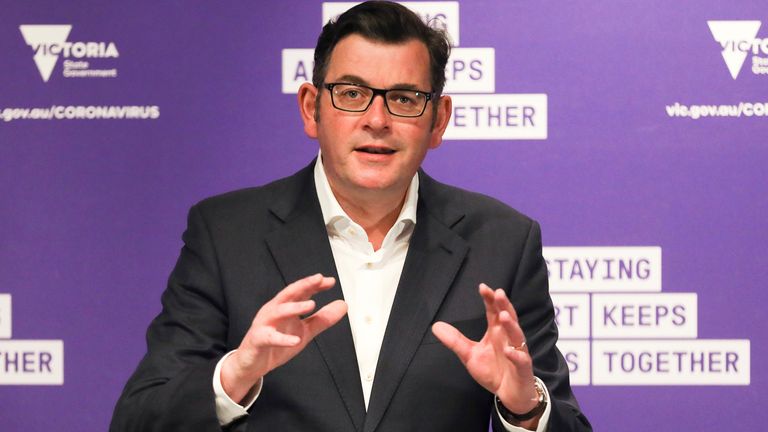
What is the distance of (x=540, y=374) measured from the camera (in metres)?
2.02

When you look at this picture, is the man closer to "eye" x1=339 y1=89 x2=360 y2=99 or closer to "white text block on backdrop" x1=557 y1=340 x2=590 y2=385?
"eye" x1=339 y1=89 x2=360 y2=99

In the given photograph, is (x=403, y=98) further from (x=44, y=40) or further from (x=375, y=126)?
(x=44, y=40)

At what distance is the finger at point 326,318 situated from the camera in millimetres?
1696

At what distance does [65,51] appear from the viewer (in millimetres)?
3268

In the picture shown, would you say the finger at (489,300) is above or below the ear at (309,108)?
below

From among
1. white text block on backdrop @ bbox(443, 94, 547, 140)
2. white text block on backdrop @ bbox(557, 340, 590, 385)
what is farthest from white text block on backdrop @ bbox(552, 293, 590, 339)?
white text block on backdrop @ bbox(443, 94, 547, 140)

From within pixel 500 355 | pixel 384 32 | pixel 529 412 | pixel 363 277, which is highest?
pixel 384 32

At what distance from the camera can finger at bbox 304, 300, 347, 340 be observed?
1696 millimetres

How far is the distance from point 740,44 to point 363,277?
175cm

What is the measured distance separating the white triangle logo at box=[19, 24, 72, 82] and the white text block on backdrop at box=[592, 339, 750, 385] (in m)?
1.98

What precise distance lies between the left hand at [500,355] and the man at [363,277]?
5 cm

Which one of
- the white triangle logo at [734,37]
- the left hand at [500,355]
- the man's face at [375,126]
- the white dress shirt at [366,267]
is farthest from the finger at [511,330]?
the white triangle logo at [734,37]

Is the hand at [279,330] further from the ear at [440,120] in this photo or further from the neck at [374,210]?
the ear at [440,120]

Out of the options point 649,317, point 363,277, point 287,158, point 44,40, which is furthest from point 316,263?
point 44,40
